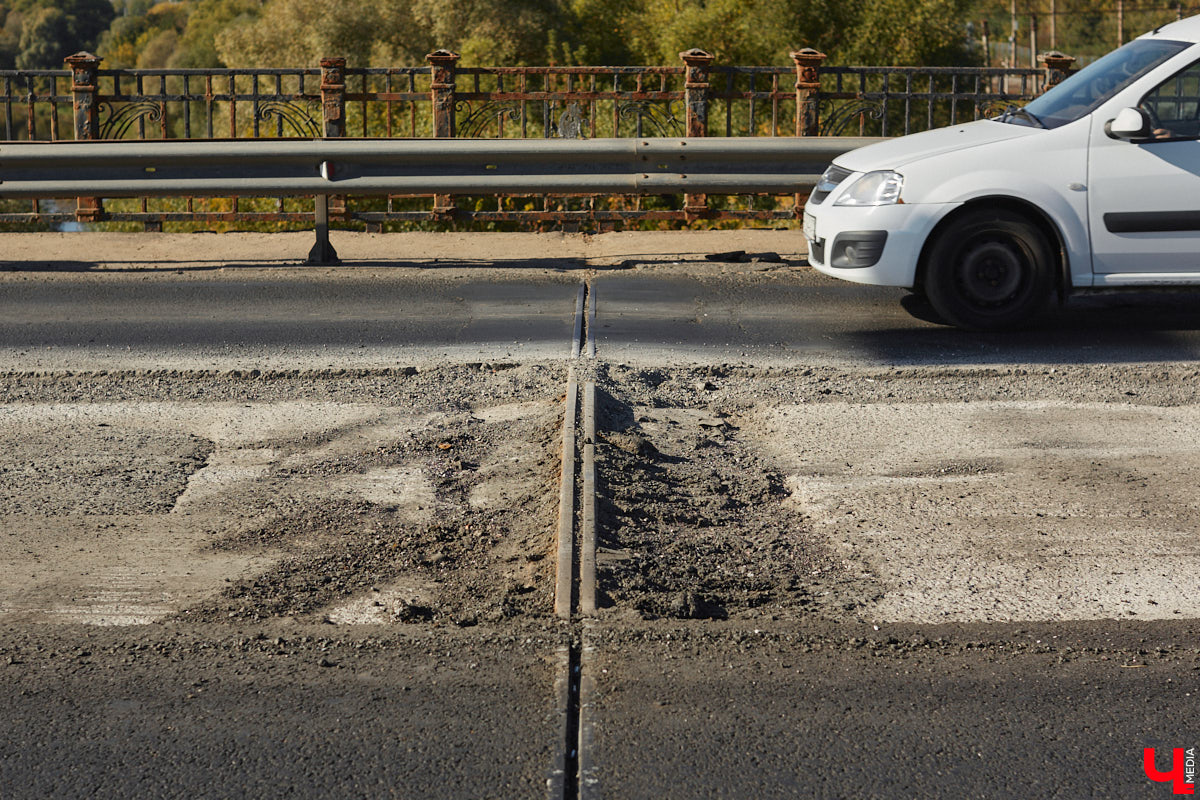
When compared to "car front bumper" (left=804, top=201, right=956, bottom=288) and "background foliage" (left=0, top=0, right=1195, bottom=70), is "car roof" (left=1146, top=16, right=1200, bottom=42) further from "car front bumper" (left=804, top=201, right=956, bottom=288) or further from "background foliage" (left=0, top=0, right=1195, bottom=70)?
"background foliage" (left=0, top=0, right=1195, bottom=70)

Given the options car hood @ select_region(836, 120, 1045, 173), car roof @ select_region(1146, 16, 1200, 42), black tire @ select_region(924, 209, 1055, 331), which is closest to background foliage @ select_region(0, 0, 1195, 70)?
car hood @ select_region(836, 120, 1045, 173)

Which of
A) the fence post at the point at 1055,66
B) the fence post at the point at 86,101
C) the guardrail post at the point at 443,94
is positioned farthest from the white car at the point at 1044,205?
the fence post at the point at 86,101

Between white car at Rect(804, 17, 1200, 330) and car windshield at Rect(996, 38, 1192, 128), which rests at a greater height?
car windshield at Rect(996, 38, 1192, 128)

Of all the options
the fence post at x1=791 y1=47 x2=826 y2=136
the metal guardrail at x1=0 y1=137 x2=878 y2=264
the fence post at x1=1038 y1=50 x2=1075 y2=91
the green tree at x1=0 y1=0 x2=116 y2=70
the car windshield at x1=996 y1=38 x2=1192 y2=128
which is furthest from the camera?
the green tree at x1=0 y1=0 x2=116 y2=70

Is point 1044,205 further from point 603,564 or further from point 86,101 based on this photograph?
point 86,101

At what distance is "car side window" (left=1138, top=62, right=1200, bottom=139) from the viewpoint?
25.7 ft

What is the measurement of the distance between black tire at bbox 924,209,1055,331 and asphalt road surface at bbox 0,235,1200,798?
7.1 inches

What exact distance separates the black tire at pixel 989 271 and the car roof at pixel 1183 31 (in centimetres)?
152

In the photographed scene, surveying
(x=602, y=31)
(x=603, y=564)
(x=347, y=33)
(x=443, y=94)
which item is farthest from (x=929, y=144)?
(x=347, y=33)

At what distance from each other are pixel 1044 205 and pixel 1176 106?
106 centimetres

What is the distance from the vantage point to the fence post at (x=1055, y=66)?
13.5m

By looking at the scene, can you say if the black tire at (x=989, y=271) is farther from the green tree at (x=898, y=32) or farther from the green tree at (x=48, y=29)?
the green tree at (x=48, y=29)

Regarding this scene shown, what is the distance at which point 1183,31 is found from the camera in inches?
324

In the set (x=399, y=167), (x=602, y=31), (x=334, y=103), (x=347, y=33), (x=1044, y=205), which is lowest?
→ (x=1044, y=205)
